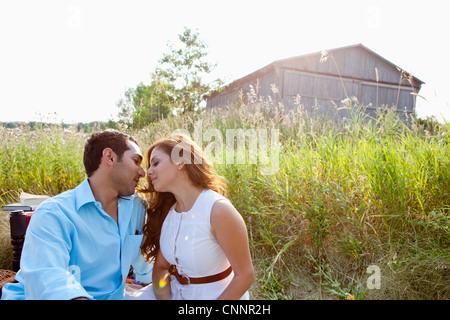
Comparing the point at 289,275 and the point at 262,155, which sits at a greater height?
the point at 262,155

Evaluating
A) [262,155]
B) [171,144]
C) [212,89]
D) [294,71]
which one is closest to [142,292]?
[171,144]

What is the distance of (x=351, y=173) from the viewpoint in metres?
3.28

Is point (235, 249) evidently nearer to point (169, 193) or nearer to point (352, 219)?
point (169, 193)

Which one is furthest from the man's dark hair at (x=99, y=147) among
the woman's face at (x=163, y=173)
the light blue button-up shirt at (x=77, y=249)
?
the woman's face at (x=163, y=173)

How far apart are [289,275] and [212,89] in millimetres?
16481

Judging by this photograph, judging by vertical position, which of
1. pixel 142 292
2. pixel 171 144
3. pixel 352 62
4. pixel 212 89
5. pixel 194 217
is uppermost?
pixel 352 62

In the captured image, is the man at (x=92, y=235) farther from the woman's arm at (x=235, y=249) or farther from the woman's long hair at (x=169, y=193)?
the woman's arm at (x=235, y=249)

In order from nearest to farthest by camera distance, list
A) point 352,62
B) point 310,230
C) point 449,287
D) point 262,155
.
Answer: point 449,287 → point 310,230 → point 262,155 → point 352,62

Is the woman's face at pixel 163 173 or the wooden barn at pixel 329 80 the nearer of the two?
the woman's face at pixel 163 173

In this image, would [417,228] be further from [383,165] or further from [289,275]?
[289,275]

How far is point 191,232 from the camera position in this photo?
195 centimetres

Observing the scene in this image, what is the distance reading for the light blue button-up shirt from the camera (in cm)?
161

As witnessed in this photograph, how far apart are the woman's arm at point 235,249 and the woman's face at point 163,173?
17.1 inches

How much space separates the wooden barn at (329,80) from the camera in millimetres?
15578
